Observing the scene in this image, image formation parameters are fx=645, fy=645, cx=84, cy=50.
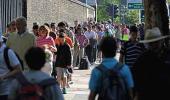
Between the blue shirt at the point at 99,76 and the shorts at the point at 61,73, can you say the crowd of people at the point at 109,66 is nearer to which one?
the blue shirt at the point at 99,76

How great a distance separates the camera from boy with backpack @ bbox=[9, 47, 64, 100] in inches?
255

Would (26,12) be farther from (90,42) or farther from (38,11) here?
(90,42)

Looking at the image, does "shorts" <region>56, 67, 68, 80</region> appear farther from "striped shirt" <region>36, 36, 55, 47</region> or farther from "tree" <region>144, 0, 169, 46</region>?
"tree" <region>144, 0, 169, 46</region>

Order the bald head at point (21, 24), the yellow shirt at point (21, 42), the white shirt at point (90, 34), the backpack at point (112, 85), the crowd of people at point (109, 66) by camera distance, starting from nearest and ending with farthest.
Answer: the crowd of people at point (109, 66) → the backpack at point (112, 85) → the bald head at point (21, 24) → the yellow shirt at point (21, 42) → the white shirt at point (90, 34)

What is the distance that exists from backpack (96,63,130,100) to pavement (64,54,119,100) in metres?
8.04

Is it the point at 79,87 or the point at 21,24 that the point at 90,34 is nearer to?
the point at 79,87

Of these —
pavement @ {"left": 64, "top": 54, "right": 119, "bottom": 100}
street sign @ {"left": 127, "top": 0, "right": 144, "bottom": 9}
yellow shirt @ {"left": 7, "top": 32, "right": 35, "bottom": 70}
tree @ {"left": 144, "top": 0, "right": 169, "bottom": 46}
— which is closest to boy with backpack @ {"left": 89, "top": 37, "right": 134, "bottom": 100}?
yellow shirt @ {"left": 7, "top": 32, "right": 35, "bottom": 70}

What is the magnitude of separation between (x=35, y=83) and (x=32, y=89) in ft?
0.27

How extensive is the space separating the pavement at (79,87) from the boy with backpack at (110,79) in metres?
8.00

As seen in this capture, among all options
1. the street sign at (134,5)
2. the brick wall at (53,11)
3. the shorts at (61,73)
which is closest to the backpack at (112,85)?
the shorts at (61,73)

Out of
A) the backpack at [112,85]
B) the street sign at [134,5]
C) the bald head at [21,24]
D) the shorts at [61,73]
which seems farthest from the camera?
the street sign at [134,5]

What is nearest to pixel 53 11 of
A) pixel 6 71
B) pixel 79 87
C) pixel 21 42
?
pixel 79 87

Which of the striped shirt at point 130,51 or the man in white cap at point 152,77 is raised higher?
the striped shirt at point 130,51

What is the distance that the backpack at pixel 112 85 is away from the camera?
737cm
